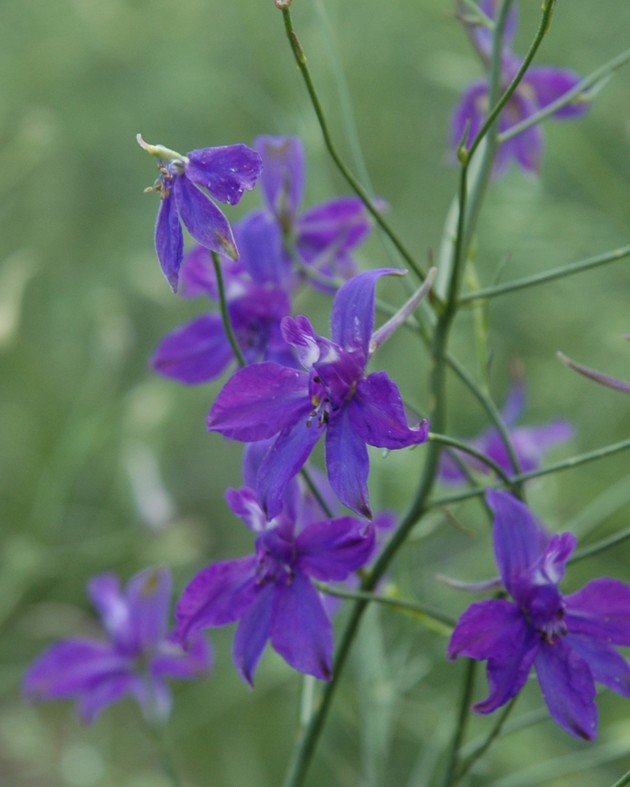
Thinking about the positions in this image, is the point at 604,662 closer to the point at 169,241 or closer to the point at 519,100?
the point at 169,241

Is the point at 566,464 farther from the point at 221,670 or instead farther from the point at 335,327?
the point at 221,670

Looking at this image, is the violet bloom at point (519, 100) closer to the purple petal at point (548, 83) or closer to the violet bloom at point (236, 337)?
the purple petal at point (548, 83)

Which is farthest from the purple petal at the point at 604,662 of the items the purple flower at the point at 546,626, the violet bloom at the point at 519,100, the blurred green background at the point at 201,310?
the blurred green background at the point at 201,310

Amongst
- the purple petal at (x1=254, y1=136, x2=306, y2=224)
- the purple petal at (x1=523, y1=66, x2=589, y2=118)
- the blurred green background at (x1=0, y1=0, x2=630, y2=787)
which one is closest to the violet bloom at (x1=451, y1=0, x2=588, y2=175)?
the purple petal at (x1=523, y1=66, x2=589, y2=118)

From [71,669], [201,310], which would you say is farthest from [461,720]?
[201,310]

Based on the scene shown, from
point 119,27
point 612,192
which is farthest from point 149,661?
point 119,27
